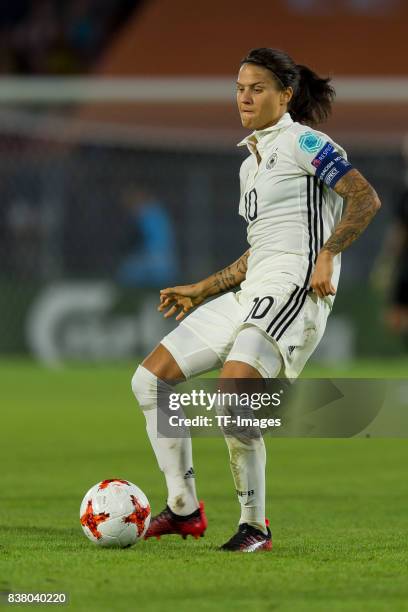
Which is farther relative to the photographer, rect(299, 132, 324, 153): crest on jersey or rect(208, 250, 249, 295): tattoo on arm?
rect(208, 250, 249, 295): tattoo on arm

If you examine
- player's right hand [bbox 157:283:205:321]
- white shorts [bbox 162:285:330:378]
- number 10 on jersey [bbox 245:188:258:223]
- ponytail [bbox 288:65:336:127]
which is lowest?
white shorts [bbox 162:285:330:378]

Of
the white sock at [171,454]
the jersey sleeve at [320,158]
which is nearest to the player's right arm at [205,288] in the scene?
the white sock at [171,454]

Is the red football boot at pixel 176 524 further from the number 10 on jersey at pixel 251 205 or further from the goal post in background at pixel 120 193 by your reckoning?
the goal post in background at pixel 120 193

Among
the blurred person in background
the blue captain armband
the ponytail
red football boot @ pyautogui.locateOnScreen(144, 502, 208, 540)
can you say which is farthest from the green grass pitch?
the blurred person in background

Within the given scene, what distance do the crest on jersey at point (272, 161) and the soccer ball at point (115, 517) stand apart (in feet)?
5.28

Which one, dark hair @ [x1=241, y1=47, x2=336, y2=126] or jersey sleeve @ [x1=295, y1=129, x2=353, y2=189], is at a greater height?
dark hair @ [x1=241, y1=47, x2=336, y2=126]

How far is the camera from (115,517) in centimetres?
625

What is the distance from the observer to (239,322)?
6.33m

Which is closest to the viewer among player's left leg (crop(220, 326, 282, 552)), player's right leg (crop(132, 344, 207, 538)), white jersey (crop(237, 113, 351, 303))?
player's left leg (crop(220, 326, 282, 552))

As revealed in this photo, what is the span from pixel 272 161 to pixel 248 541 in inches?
66.9

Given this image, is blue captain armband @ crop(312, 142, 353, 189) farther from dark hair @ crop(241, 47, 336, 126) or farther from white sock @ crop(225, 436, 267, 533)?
white sock @ crop(225, 436, 267, 533)

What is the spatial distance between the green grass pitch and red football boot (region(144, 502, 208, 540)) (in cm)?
6

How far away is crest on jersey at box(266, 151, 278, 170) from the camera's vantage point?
248 inches

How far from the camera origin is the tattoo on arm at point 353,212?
19.6ft
